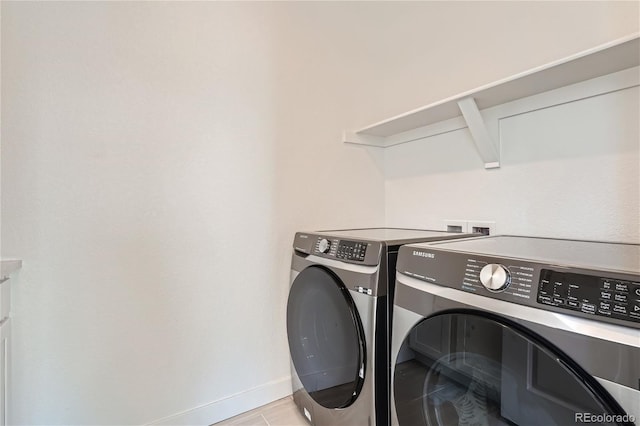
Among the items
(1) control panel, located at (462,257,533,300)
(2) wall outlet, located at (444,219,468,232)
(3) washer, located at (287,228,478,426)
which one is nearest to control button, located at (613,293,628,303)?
(1) control panel, located at (462,257,533,300)

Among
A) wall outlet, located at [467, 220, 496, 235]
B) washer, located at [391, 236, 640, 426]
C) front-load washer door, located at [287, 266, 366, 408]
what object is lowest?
front-load washer door, located at [287, 266, 366, 408]

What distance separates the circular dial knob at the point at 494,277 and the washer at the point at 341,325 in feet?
1.26

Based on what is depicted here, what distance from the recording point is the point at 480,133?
4.52ft

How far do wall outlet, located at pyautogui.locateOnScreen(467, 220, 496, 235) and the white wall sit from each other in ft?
0.67

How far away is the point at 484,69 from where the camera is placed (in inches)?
59.9

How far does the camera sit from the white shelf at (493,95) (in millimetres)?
952

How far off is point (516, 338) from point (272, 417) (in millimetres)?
1308

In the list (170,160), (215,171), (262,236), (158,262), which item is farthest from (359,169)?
(158,262)

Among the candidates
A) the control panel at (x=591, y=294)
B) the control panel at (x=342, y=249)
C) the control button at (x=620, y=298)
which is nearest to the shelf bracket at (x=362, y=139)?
the control panel at (x=342, y=249)

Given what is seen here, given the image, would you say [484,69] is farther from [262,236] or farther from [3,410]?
[3,410]

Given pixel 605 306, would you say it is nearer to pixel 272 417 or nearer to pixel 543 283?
pixel 543 283

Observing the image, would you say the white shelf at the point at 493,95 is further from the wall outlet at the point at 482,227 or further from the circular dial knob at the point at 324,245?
the circular dial knob at the point at 324,245

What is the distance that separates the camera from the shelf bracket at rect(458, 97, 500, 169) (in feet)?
4.34

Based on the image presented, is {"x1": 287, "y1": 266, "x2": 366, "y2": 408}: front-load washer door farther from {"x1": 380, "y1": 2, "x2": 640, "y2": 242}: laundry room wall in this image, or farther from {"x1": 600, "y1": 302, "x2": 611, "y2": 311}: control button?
{"x1": 380, "y1": 2, "x2": 640, "y2": 242}: laundry room wall
